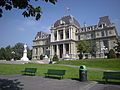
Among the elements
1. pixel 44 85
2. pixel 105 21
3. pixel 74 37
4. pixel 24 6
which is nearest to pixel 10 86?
pixel 44 85

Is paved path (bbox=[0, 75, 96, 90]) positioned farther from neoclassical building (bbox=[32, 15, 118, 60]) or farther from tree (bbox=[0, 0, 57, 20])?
neoclassical building (bbox=[32, 15, 118, 60])

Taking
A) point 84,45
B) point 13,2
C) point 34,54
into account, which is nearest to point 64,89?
point 13,2

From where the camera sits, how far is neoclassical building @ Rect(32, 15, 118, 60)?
258ft

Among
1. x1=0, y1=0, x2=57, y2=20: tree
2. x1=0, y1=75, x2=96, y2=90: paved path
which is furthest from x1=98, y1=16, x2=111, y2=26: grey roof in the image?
x1=0, y1=0, x2=57, y2=20: tree

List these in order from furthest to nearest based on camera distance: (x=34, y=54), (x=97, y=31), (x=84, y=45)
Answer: (x=34, y=54) < (x=97, y=31) < (x=84, y=45)

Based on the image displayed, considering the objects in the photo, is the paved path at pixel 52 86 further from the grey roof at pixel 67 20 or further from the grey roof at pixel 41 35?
the grey roof at pixel 41 35

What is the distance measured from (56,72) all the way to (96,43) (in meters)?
65.7

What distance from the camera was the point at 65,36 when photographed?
9188cm

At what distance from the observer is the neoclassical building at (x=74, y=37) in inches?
3100

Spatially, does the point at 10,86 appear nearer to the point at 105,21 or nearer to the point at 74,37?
the point at 105,21

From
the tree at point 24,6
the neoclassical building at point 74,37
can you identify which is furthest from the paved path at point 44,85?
the neoclassical building at point 74,37

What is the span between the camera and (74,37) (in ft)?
302

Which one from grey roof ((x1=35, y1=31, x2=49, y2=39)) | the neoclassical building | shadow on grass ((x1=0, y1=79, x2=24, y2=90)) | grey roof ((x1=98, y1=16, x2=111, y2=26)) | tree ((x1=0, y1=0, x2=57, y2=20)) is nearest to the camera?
tree ((x1=0, y1=0, x2=57, y2=20))

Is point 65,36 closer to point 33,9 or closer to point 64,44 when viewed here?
point 64,44
